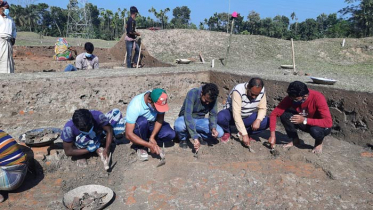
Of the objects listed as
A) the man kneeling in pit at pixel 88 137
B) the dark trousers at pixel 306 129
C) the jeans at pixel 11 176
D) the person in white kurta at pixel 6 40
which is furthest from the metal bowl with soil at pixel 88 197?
the person in white kurta at pixel 6 40

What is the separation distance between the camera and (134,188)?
2.86 meters

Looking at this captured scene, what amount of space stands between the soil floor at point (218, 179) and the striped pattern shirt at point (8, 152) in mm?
442

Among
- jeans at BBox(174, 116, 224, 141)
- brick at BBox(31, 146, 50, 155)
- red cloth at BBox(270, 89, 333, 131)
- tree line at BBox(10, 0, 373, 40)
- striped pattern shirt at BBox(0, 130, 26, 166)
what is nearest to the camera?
striped pattern shirt at BBox(0, 130, 26, 166)

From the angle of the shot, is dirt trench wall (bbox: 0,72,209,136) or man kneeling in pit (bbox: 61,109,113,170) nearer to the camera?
man kneeling in pit (bbox: 61,109,113,170)

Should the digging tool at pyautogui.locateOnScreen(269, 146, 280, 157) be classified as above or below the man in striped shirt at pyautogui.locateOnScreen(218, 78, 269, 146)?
below

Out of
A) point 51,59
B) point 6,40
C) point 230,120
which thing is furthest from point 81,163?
point 51,59

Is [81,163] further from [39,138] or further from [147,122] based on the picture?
A: [147,122]

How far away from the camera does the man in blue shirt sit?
10.7 feet

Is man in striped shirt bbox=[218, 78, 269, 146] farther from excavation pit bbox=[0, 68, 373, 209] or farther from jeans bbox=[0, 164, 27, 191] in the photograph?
jeans bbox=[0, 164, 27, 191]

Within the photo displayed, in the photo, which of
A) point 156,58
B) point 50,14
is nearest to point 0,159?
point 156,58

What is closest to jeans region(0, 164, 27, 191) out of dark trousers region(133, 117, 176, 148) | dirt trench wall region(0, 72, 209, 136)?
dark trousers region(133, 117, 176, 148)

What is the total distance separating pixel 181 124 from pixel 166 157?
17.3 inches

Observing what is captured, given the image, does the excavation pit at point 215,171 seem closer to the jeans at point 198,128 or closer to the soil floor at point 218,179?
the soil floor at point 218,179

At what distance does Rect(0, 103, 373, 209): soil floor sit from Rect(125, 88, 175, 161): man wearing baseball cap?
8.5 inches
